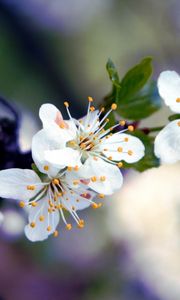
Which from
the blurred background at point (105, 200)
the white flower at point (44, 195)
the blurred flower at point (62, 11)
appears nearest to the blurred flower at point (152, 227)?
the blurred background at point (105, 200)

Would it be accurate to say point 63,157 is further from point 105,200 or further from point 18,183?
point 105,200

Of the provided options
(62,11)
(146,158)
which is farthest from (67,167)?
(62,11)

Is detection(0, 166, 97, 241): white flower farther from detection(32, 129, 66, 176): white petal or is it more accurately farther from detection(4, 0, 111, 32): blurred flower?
detection(4, 0, 111, 32): blurred flower

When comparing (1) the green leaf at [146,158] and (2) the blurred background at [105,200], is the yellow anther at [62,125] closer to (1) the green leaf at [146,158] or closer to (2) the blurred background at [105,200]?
(1) the green leaf at [146,158]

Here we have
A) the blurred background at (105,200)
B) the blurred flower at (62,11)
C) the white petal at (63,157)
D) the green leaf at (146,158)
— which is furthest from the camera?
the blurred flower at (62,11)

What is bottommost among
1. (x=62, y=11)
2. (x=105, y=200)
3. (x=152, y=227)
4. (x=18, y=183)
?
(x=152, y=227)

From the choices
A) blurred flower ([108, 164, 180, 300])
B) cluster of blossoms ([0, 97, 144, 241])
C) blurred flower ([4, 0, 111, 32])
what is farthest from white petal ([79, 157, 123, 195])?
blurred flower ([4, 0, 111, 32])

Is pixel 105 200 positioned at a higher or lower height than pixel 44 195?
lower
